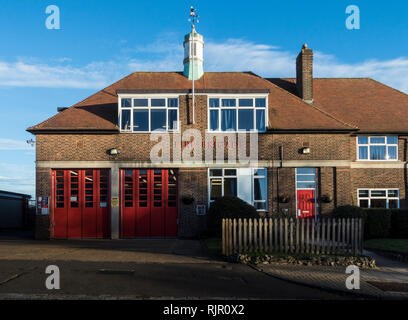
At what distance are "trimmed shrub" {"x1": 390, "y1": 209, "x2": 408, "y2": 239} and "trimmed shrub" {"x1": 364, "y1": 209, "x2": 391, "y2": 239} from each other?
48cm

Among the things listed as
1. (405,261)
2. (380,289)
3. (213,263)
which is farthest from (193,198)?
(380,289)

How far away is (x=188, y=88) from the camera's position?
21.4m

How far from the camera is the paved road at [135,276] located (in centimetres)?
830

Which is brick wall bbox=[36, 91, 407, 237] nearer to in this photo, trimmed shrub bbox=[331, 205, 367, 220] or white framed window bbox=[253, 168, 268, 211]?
white framed window bbox=[253, 168, 268, 211]

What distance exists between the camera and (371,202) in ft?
70.5

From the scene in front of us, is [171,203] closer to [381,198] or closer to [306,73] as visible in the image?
[306,73]

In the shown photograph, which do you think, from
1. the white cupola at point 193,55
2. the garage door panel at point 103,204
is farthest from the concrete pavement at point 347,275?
the white cupola at point 193,55

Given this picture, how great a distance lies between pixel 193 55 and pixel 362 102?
397 inches

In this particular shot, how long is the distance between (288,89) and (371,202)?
8084 millimetres

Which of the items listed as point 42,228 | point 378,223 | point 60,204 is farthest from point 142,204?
point 378,223

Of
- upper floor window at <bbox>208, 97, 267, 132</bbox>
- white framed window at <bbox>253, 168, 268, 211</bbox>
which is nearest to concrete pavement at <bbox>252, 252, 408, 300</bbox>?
white framed window at <bbox>253, 168, 268, 211</bbox>

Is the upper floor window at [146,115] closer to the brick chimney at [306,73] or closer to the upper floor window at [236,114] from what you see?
the upper floor window at [236,114]
